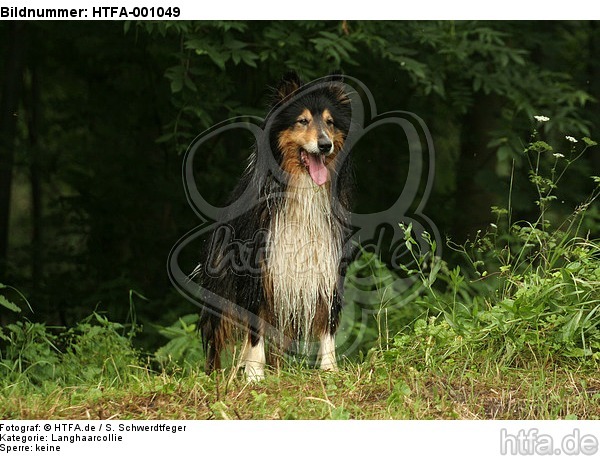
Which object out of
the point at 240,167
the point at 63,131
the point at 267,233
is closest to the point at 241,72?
the point at 240,167

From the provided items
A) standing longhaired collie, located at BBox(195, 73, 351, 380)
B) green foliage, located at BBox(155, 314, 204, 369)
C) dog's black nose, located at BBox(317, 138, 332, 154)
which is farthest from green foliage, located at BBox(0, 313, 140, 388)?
dog's black nose, located at BBox(317, 138, 332, 154)

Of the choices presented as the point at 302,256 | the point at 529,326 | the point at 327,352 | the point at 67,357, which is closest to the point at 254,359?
the point at 327,352

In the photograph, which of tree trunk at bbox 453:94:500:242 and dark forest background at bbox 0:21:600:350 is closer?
dark forest background at bbox 0:21:600:350

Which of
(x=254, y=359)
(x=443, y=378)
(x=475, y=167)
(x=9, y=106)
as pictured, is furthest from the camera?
(x=475, y=167)

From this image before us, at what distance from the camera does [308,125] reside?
5508 mm

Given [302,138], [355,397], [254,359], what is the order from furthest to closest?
[254,359]
[302,138]
[355,397]

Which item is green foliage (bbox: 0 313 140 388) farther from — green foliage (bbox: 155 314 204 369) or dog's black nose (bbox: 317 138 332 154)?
dog's black nose (bbox: 317 138 332 154)

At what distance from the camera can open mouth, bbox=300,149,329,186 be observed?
18.3 feet

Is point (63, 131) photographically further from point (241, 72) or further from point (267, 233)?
point (267, 233)

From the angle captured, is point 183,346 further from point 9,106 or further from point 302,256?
point 9,106

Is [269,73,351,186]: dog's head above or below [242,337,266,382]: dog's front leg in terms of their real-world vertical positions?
above

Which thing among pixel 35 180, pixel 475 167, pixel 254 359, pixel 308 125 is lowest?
pixel 254 359

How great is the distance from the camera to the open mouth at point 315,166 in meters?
5.57

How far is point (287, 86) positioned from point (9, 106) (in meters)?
5.45
